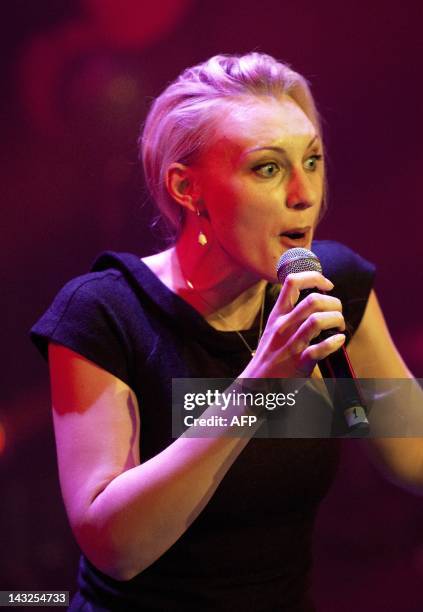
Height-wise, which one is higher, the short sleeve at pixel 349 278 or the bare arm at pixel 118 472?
the short sleeve at pixel 349 278

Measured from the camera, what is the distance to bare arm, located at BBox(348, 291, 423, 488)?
122cm

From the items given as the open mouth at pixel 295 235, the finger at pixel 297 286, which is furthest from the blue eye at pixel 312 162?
the finger at pixel 297 286

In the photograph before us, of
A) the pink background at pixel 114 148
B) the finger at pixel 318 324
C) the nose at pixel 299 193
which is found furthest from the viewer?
the pink background at pixel 114 148

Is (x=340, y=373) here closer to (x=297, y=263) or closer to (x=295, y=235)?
(x=297, y=263)

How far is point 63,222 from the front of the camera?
1.50 metres

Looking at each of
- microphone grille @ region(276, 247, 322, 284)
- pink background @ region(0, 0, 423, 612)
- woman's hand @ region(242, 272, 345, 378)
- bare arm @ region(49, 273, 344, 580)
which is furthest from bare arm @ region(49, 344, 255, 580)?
pink background @ region(0, 0, 423, 612)

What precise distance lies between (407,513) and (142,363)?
35.5 inches

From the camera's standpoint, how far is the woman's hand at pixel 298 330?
79cm

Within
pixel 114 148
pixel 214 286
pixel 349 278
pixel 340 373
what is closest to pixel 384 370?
pixel 349 278

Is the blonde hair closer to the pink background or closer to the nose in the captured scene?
the nose

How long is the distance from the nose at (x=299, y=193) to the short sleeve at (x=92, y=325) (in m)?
0.30

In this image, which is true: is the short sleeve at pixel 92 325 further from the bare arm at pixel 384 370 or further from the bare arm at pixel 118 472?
the bare arm at pixel 384 370

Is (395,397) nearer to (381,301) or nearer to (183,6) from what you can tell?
(381,301)

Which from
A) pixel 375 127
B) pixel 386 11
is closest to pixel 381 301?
pixel 375 127
